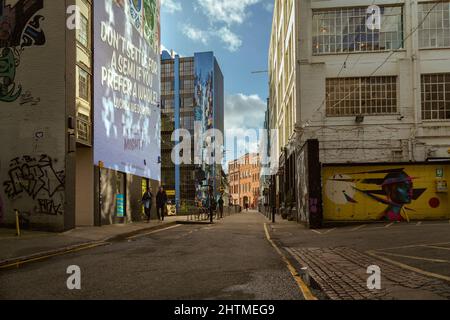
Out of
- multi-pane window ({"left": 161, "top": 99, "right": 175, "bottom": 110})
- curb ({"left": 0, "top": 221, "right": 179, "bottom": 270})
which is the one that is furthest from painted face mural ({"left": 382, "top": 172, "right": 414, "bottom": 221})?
multi-pane window ({"left": 161, "top": 99, "right": 175, "bottom": 110})

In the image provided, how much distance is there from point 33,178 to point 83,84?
4366mm

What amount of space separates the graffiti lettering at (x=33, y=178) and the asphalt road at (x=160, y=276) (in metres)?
5.61

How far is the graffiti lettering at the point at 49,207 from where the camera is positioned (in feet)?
52.7

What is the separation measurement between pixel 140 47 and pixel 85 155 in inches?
379

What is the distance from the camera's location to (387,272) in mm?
7273

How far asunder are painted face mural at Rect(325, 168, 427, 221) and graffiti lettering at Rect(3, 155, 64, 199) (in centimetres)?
1136

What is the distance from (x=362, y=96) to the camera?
2748 centimetres

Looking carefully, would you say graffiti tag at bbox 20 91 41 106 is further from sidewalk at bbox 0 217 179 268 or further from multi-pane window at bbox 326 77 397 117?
multi-pane window at bbox 326 77 397 117

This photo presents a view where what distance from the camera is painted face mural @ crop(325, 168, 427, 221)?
824 inches

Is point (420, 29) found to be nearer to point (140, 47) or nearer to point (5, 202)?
point (140, 47)

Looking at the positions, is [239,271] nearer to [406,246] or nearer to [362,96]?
[406,246]

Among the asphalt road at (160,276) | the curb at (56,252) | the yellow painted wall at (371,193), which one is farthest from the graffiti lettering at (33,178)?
the yellow painted wall at (371,193)

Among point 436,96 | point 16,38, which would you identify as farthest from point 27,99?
point 436,96
